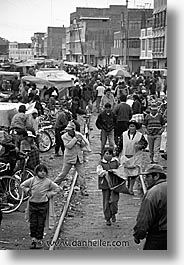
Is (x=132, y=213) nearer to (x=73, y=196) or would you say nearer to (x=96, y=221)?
(x=96, y=221)

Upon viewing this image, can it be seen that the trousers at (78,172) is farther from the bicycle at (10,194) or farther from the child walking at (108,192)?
the child walking at (108,192)

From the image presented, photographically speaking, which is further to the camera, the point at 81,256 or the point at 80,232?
the point at 80,232

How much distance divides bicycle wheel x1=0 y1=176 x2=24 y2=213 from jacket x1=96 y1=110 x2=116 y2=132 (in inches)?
154

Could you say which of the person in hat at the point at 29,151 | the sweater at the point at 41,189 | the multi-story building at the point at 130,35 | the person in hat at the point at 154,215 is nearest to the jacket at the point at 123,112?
the multi-story building at the point at 130,35

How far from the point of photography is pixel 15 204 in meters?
9.09

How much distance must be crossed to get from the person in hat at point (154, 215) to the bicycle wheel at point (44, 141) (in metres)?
7.39

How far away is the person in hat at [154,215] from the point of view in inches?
230

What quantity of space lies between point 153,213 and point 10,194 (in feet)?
11.7

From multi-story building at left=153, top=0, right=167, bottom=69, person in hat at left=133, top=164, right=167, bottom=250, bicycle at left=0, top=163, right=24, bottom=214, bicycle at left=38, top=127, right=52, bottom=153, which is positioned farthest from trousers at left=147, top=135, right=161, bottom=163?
person in hat at left=133, top=164, right=167, bottom=250

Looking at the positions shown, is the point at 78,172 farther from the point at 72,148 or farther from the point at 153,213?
the point at 153,213

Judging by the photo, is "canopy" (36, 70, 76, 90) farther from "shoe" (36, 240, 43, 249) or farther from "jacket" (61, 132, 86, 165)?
"shoe" (36, 240, 43, 249)

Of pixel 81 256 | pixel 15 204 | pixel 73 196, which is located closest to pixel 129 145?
pixel 73 196

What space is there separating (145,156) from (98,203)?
2131 millimetres

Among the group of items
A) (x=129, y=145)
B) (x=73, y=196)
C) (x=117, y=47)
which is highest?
(x=117, y=47)
